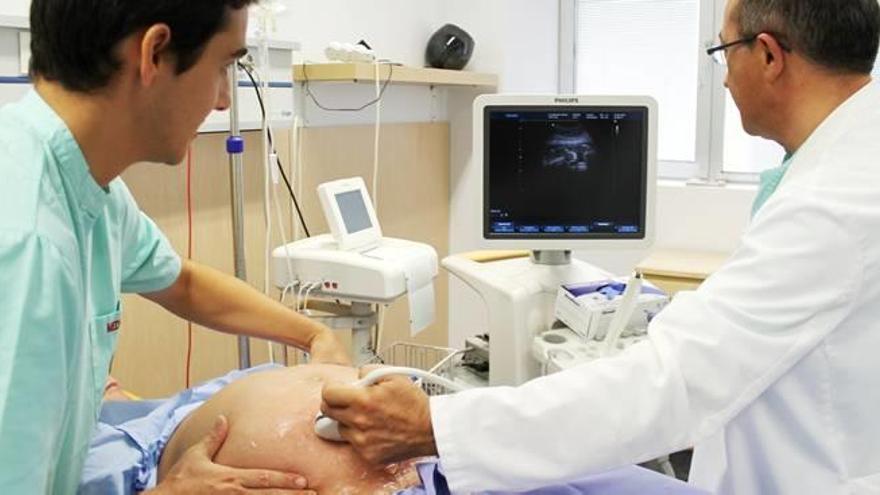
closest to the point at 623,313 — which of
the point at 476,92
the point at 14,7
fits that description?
the point at 14,7

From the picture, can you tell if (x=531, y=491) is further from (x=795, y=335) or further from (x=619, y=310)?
(x=619, y=310)

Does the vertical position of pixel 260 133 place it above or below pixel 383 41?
below

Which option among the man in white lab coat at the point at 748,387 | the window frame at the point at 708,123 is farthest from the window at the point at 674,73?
the man in white lab coat at the point at 748,387

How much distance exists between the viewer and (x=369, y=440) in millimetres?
1151

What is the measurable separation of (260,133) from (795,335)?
1.81 m

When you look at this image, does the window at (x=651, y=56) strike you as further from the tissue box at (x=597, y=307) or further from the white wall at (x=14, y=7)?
the white wall at (x=14, y=7)

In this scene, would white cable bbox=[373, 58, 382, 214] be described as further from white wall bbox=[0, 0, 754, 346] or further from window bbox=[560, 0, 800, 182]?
window bbox=[560, 0, 800, 182]

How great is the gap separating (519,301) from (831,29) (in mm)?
902

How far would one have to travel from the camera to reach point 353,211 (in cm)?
225

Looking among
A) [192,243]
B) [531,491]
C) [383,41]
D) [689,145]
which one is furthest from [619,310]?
[689,145]

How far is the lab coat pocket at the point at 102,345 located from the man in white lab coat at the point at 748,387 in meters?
0.33

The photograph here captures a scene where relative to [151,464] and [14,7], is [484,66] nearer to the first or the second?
[14,7]

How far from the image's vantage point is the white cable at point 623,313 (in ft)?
5.93

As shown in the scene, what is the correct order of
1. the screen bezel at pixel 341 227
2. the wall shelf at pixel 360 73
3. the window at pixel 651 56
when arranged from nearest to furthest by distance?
the screen bezel at pixel 341 227
the wall shelf at pixel 360 73
the window at pixel 651 56
